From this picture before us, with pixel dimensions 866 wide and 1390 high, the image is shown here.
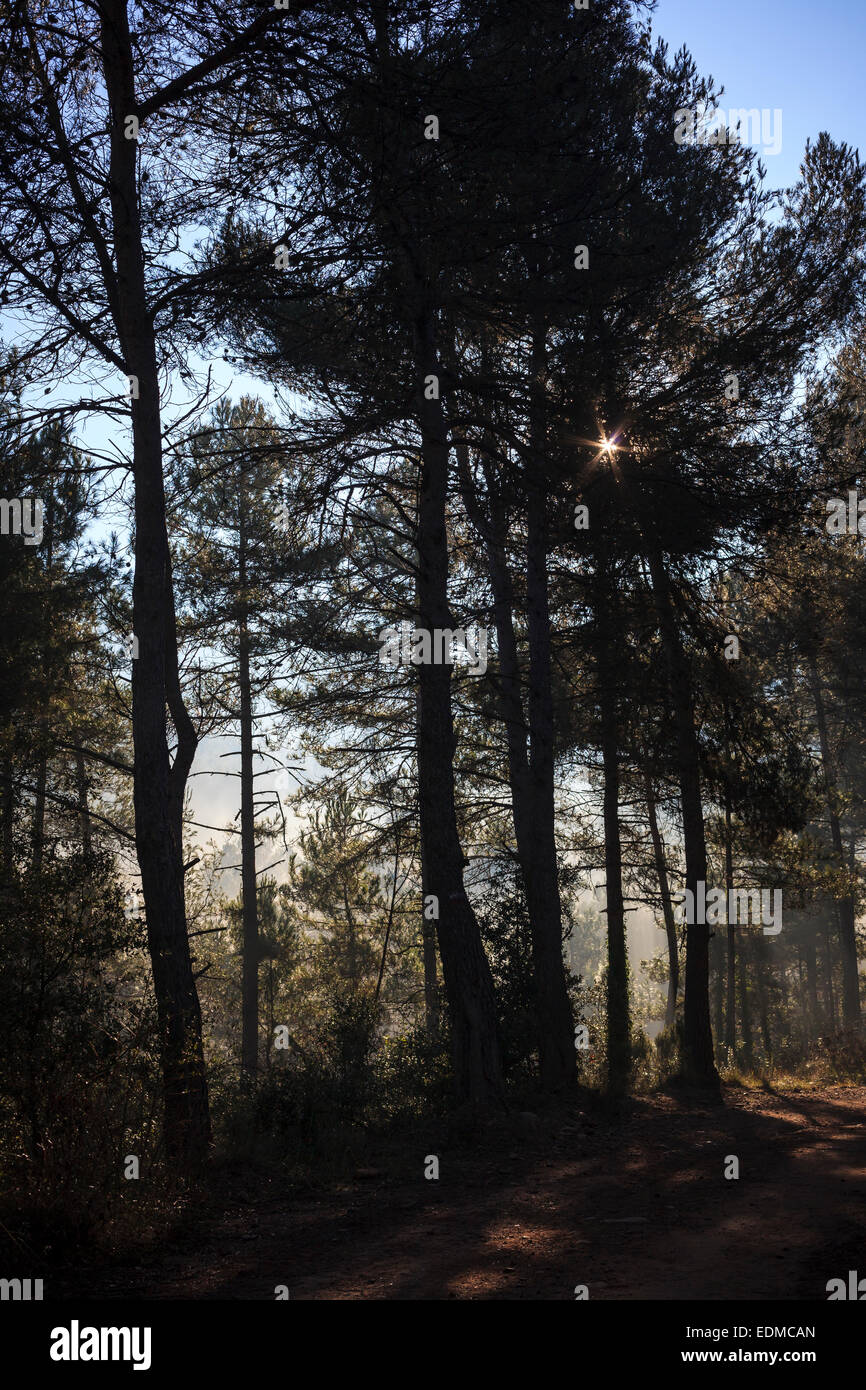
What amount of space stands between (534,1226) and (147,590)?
6.10 m

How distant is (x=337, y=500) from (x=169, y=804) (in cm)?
344

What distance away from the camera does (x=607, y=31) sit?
11750 mm

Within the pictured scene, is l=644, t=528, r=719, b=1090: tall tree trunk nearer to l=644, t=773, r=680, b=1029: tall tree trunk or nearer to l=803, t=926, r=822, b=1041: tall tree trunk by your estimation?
l=644, t=773, r=680, b=1029: tall tree trunk

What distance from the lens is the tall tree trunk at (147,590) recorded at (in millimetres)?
8555

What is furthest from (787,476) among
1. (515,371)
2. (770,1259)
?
(770,1259)

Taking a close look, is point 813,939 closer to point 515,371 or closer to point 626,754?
point 626,754

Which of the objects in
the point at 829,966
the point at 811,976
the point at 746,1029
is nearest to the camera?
the point at 746,1029

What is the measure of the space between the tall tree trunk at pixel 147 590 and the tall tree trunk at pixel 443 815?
2.72 meters

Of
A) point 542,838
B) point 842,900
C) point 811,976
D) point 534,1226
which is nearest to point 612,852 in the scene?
point 542,838

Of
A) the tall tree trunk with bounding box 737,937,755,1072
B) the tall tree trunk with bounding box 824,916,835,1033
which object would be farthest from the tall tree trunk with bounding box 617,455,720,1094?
the tall tree trunk with bounding box 824,916,835,1033

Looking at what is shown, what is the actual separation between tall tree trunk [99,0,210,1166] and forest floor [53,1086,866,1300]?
6.14 feet

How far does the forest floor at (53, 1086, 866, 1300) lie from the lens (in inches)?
194

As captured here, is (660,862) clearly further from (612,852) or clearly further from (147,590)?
(147,590)

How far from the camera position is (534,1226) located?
6234 mm
